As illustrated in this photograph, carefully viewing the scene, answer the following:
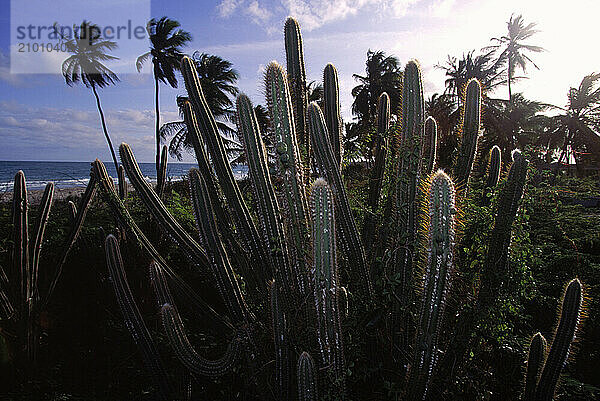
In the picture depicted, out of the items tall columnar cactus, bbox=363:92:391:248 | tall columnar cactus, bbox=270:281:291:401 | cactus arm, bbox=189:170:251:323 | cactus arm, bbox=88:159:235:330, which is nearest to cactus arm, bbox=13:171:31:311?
cactus arm, bbox=88:159:235:330

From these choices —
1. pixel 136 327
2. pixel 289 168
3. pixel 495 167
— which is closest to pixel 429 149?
pixel 495 167

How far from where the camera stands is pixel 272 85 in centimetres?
249

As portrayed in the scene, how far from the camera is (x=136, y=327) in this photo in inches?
117

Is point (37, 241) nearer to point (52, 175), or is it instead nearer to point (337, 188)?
point (337, 188)

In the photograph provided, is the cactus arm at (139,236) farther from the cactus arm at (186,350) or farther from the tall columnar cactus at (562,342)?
the tall columnar cactus at (562,342)

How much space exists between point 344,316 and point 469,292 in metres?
0.98

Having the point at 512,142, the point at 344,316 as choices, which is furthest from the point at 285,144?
the point at 512,142

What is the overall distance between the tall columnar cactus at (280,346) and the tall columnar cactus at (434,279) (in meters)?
0.89

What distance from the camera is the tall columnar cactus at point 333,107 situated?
3.19 m

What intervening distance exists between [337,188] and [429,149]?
91 centimetres

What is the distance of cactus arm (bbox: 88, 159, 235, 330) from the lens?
3.46 meters

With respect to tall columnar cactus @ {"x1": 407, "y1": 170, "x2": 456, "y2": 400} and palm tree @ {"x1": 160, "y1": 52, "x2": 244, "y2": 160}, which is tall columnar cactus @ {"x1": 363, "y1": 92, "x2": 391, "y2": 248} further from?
palm tree @ {"x1": 160, "y1": 52, "x2": 244, "y2": 160}

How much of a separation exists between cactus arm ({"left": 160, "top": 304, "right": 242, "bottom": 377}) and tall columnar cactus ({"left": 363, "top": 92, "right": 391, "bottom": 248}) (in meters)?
1.62

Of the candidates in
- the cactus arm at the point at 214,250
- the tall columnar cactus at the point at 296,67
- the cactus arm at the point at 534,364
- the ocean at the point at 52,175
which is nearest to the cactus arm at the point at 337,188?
the tall columnar cactus at the point at 296,67
